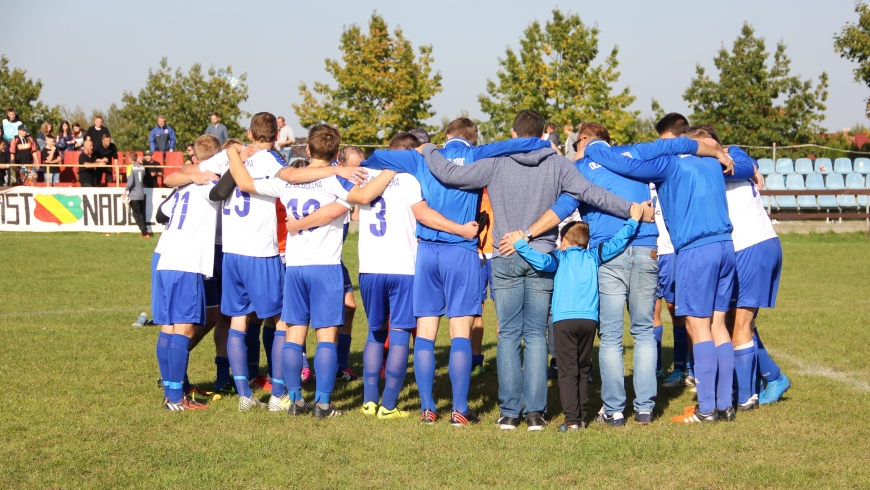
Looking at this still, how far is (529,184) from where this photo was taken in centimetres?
637

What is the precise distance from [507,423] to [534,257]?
A: 1.23 metres

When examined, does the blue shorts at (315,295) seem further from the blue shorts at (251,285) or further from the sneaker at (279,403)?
the sneaker at (279,403)

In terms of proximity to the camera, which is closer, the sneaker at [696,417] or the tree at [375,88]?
the sneaker at [696,417]

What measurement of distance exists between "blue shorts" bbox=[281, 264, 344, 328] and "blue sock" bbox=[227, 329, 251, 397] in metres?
0.59

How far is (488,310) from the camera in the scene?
13297mm

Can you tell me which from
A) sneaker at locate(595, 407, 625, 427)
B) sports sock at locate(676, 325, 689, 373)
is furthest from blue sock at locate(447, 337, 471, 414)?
sports sock at locate(676, 325, 689, 373)

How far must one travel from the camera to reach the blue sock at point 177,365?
22.6 feet

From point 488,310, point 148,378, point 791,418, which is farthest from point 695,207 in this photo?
point 488,310

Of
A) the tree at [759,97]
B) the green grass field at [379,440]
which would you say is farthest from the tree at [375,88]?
the green grass field at [379,440]

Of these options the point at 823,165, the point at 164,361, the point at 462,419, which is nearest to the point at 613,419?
the point at 462,419

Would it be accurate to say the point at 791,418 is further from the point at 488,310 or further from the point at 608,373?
the point at 488,310

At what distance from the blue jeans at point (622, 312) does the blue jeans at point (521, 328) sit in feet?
1.45

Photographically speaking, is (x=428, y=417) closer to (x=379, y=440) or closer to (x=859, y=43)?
(x=379, y=440)

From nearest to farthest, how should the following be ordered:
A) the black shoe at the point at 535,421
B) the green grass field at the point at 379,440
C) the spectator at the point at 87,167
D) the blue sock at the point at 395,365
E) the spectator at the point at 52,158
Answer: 1. the green grass field at the point at 379,440
2. the black shoe at the point at 535,421
3. the blue sock at the point at 395,365
4. the spectator at the point at 87,167
5. the spectator at the point at 52,158
